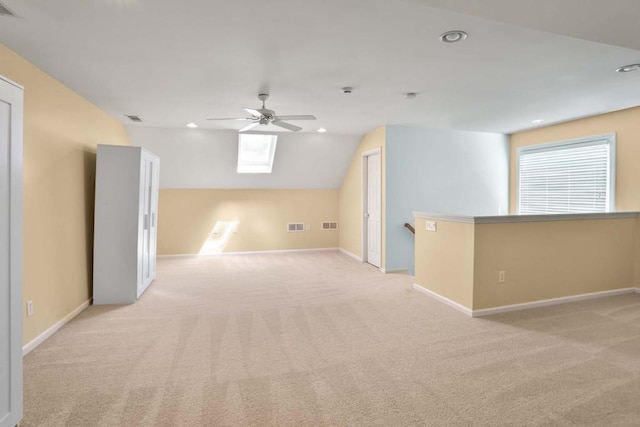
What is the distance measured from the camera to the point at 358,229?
6.79 m

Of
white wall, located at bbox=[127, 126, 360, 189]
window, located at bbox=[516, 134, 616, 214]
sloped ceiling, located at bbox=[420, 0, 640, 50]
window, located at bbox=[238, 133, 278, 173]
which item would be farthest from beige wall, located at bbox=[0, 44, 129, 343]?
window, located at bbox=[516, 134, 616, 214]

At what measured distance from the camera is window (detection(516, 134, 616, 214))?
4969mm

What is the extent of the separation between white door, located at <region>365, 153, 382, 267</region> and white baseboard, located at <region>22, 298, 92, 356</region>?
4338mm

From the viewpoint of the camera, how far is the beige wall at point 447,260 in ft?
12.3

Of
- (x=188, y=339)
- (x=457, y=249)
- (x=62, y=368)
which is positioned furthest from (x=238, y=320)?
(x=457, y=249)

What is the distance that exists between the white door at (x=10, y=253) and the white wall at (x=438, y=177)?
4836 mm

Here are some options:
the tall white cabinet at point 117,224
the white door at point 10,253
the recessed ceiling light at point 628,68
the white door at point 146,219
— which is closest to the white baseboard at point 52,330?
the tall white cabinet at point 117,224

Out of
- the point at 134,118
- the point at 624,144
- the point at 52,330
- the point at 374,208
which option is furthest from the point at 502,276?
the point at 134,118

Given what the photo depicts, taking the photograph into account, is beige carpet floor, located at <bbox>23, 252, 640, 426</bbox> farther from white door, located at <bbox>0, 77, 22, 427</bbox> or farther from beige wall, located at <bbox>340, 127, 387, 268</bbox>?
beige wall, located at <bbox>340, 127, 387, 268</bbox>

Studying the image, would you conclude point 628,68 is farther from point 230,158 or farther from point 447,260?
point 230,158

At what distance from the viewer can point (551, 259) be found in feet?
13.2

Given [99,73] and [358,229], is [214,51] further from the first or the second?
[358,229]

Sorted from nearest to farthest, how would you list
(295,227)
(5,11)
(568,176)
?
1. (5,11)
2. (568,176)
3. (295,227)

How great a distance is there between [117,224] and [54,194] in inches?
31.3
